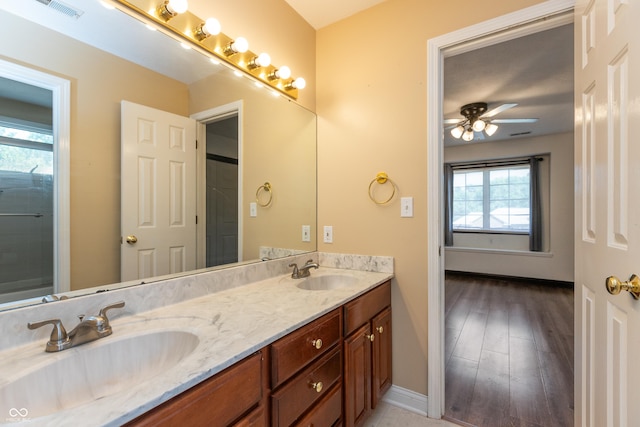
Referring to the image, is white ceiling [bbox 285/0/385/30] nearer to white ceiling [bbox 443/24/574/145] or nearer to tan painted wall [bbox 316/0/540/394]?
tan painted wall [bbox 316/0/540/394]

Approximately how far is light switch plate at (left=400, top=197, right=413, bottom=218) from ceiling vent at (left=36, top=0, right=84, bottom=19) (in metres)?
1.65

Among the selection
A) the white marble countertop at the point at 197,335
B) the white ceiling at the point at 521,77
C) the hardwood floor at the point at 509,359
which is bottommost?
the hardwood floor at the point at 509,359

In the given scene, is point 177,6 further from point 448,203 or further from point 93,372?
point 448,203

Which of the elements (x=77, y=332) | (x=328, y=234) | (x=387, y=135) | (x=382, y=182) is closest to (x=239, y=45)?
(x=387, y=135)

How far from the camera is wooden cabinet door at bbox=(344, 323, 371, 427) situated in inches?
51.4

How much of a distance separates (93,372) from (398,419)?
1563 mm

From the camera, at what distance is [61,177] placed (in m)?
0.95

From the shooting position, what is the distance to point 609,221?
0.92m

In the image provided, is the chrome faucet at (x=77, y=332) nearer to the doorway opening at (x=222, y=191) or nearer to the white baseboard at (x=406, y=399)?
the doorway opening at (x=222, y=191)

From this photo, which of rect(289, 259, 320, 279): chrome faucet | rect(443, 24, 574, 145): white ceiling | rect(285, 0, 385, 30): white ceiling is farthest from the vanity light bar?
rect(443, 24, 574, 145): white ceiling

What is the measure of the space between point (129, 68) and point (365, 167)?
133cm

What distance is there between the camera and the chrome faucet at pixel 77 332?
786 millimetres

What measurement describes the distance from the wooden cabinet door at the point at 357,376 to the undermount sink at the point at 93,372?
744 millimetres

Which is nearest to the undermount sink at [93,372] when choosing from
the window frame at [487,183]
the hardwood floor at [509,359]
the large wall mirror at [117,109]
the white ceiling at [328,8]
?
the large wall mirror at [117,109]
